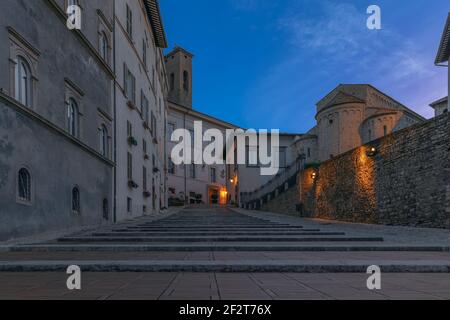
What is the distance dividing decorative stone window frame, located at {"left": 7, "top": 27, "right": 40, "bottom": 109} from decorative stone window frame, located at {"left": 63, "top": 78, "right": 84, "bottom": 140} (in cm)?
168

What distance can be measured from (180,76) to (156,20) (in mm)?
33979

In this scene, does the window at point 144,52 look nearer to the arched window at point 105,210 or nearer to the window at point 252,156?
the arched window at point 105,210

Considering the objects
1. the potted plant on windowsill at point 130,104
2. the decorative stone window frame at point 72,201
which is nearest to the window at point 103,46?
the potted plant on windowsill at point 130,104

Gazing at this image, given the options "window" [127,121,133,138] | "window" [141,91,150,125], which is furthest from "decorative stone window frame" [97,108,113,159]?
"window" [141,91,150,125]

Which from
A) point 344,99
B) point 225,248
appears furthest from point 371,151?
point 344,99

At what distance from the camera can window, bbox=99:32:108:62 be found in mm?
14727

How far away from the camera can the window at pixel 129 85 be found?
60.0 feet

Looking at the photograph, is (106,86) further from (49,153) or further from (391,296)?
(391,296)

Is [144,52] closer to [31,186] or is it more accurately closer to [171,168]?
[31,186]

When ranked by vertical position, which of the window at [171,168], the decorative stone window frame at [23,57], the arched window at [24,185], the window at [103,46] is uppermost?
the window at [103,46]

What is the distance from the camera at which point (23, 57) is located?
8.80 meters

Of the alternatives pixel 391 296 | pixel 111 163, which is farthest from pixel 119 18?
pixel 391 296

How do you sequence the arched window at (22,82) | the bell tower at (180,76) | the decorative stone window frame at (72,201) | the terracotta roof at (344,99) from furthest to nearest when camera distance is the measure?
1. the bell tower at (180,76)
2. the terracotta roof at (344,99)
3. the decorative stone window frame at (72,201)
4. the arched window at (22,82)

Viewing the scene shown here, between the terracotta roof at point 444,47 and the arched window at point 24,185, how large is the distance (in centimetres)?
2246
